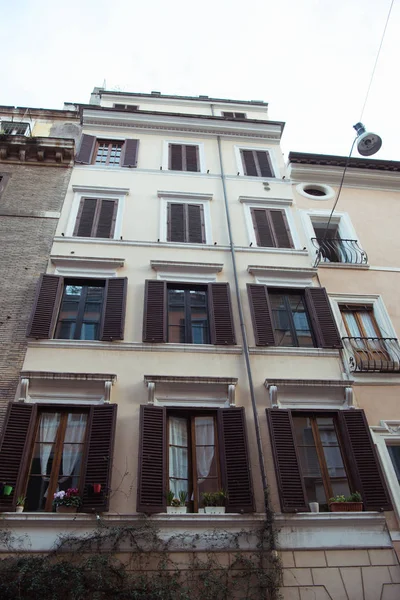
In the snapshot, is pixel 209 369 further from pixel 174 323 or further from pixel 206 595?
pixel 206 595

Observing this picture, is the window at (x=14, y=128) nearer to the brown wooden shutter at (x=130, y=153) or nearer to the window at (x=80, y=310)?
the brown wooden shutter at (x=130, y=153)

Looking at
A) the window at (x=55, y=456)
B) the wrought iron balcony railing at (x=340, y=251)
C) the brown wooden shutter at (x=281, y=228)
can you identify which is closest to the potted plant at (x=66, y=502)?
the window at (x=55, y=456)

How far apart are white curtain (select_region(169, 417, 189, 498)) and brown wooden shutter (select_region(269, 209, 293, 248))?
648cm

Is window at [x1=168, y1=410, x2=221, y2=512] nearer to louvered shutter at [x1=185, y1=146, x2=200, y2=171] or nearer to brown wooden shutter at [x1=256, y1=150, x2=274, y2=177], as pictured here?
louvered shutter at [x1=185, y1=146, x2=200, y2=171]

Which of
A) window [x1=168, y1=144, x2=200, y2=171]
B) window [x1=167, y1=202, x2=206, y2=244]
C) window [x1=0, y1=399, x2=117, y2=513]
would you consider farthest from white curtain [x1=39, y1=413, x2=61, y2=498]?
window [x1=168, y1=144, x2=200, y2=171]

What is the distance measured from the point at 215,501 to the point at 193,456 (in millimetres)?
1008

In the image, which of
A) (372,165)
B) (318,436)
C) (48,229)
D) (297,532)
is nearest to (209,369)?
(318,436)

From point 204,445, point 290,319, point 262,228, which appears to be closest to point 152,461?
point 204,445

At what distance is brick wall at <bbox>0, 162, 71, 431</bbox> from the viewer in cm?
1053

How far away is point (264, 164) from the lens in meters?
17.3

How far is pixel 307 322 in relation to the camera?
12180 millimetres

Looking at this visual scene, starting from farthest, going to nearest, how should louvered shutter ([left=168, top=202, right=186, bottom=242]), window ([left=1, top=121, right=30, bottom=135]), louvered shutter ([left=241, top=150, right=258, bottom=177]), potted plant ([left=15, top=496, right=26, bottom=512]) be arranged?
window ([left=1, top=121, right=30, bottom=135]), louvered shutter ([left=241, top=150, right=258, bottom=177]), louvered shutter ([left=168, top=202, right=186, bottom=242]), potted plant ([left=15, top=496, right=26, bottom=512])

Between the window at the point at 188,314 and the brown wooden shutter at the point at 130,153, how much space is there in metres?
5.95

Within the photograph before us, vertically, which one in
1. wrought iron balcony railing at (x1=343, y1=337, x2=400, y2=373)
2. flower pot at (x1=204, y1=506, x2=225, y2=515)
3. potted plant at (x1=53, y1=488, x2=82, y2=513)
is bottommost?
flower pot at (x1=204, y1=506, x2=225, y2=515)
